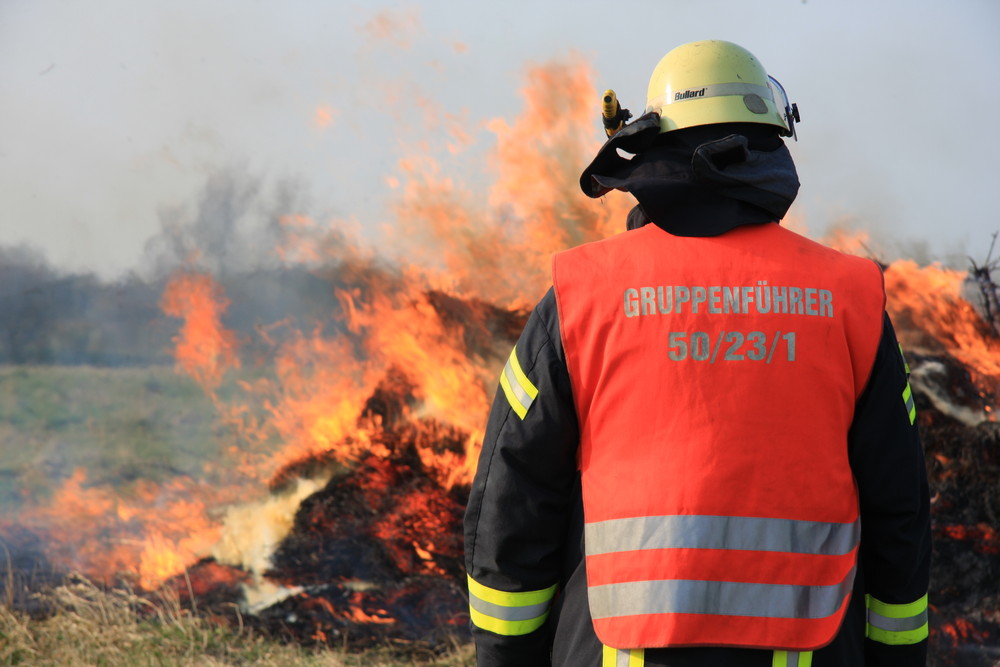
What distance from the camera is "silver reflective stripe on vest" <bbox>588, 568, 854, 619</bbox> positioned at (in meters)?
1.56

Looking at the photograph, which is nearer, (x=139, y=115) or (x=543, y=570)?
(x=543, y=570)

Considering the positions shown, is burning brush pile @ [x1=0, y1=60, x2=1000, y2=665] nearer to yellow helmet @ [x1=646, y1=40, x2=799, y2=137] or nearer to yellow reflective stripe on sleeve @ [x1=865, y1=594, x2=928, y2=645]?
yellow helmet @ [x1=646, y1=40, x2=799, y2=137]

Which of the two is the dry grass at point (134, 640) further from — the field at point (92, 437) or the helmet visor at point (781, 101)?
the helmet visor at point (781, 101)

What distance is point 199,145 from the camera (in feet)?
14.3

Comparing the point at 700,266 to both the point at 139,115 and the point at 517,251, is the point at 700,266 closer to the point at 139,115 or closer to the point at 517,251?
the point at 517,251

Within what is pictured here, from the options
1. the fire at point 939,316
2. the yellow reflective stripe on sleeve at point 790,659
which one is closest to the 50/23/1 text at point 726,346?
the yellow reflective stripe on sleeve at point 790,659

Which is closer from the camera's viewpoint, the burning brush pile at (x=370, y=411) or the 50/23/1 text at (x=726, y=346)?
the 50/23/1 text at (x=726, y=346)

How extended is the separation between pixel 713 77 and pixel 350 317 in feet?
9.43

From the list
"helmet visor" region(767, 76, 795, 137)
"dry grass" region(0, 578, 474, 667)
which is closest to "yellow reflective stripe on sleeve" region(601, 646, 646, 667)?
"helmet visor" region(767, 76, 795, 137)

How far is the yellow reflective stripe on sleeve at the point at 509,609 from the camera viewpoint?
1.75 m

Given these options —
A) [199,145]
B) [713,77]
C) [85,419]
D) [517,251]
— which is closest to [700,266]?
[713,77]

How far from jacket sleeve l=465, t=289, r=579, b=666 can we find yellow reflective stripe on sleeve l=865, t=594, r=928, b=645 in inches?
29.2

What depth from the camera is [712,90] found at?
184cm

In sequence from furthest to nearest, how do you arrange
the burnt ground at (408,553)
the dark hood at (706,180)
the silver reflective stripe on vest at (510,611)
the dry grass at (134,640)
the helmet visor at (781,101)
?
the burnt ground at (408,553), the dry grass at (134,640), the helmet visor at (781,101), the silver reflective stripe on vest at (510,611), the dark hood at (706,180)
